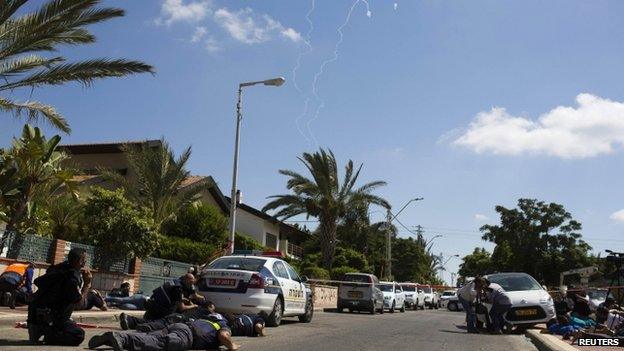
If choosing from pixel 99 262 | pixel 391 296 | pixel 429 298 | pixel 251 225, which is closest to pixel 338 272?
pixel 251 225

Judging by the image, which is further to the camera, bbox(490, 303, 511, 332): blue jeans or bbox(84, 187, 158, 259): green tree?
bbox(84, 187, 158, 259): green tree

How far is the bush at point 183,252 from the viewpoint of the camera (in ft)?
83.1

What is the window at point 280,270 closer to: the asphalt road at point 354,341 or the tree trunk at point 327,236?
the asphalt road at point 354,341

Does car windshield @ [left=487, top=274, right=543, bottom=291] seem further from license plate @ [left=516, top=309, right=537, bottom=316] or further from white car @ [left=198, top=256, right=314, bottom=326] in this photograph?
white car @ [left=198, top=256, right=314, bottom=326]

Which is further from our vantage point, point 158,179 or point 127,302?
point 158,179

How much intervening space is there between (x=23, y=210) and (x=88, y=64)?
17.3 feet

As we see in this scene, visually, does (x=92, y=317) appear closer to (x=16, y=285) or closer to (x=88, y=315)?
(x=88, y=315)

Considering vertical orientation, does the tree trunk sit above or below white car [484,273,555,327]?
above

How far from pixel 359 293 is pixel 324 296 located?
6.52 metres

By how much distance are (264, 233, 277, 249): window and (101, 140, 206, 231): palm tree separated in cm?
1712

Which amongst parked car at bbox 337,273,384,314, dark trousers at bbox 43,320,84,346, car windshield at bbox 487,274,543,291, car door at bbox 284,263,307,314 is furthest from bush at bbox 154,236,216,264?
dark trousers at bbox 43,320,84,346

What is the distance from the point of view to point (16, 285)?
40.1 feet

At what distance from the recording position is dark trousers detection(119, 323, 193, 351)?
22.9 feet

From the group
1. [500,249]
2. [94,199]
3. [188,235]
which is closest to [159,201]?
[188,235]
